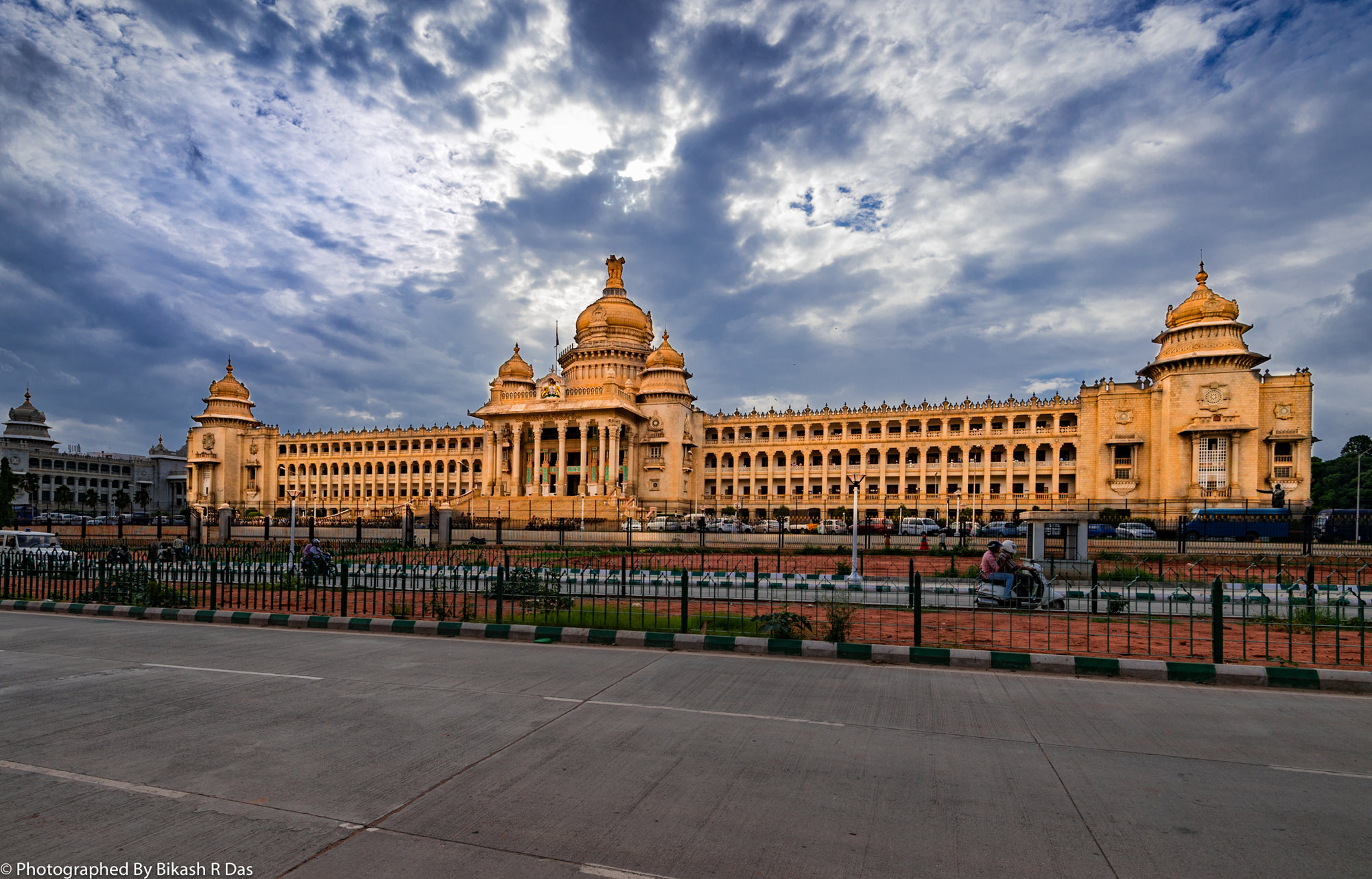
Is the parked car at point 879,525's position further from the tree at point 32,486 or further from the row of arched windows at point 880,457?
the tree at point 32,486

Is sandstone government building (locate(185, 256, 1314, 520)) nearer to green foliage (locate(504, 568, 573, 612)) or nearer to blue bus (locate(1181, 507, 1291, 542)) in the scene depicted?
blue bus (locate(1181, 507, 1291, 542))

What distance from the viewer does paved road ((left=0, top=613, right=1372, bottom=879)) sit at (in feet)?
13.5

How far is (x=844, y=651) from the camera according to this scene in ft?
32.8

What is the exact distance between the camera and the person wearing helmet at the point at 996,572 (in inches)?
522

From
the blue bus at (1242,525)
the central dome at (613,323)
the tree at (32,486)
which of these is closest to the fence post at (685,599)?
the blue bus at (1242,525)

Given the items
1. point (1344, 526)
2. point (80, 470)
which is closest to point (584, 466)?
point (1344, 526)

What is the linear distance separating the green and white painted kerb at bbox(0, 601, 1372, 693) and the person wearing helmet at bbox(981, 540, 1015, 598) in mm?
3765

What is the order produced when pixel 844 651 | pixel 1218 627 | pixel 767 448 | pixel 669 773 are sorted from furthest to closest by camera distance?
pixel 767 448, pixel 844 651, pixel 1218 627, pixel 669 773

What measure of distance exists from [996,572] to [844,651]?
526 cm

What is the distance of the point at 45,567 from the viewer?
17141mm

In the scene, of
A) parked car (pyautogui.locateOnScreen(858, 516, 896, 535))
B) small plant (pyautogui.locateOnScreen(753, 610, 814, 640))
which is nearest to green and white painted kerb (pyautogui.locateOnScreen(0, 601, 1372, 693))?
small plant (pyautogui.locateOnScreen(753, 610, 814, 640))

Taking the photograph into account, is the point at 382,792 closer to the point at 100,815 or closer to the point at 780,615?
the point at 100,815

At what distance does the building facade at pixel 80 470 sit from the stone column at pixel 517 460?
229 ft

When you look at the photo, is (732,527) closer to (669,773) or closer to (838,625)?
(838,625)
